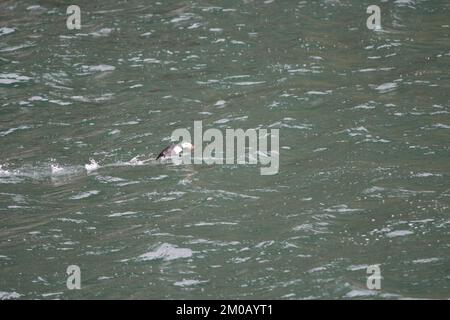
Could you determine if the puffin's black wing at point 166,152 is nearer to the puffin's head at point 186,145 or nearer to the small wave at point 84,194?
the puffin's head at point 186,145

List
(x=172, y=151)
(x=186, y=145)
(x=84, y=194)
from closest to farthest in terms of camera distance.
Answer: (x=84, y=194) < (x=172, y=151) < (x=186, y=145)

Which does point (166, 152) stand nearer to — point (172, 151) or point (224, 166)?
point (172, 151)

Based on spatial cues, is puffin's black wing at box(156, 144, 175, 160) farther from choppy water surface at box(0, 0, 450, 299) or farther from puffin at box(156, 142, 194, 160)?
choppy water surface at box(0, 0, 450, 299)

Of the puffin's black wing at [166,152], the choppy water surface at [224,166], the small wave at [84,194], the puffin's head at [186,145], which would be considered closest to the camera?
the choppy water surface at [224,166]

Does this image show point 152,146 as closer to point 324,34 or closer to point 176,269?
point 176,269

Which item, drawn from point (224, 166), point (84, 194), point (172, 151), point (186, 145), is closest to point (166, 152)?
point (172, 151)

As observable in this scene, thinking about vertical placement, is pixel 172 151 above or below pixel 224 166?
above

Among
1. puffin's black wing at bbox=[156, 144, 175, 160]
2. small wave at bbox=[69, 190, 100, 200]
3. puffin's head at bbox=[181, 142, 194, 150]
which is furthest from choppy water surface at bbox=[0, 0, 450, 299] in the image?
puffin's head at bbox=[181, 142, 194, 150]

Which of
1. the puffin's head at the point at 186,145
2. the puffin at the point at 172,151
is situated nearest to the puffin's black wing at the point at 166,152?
the puffin at the point at 172,151
